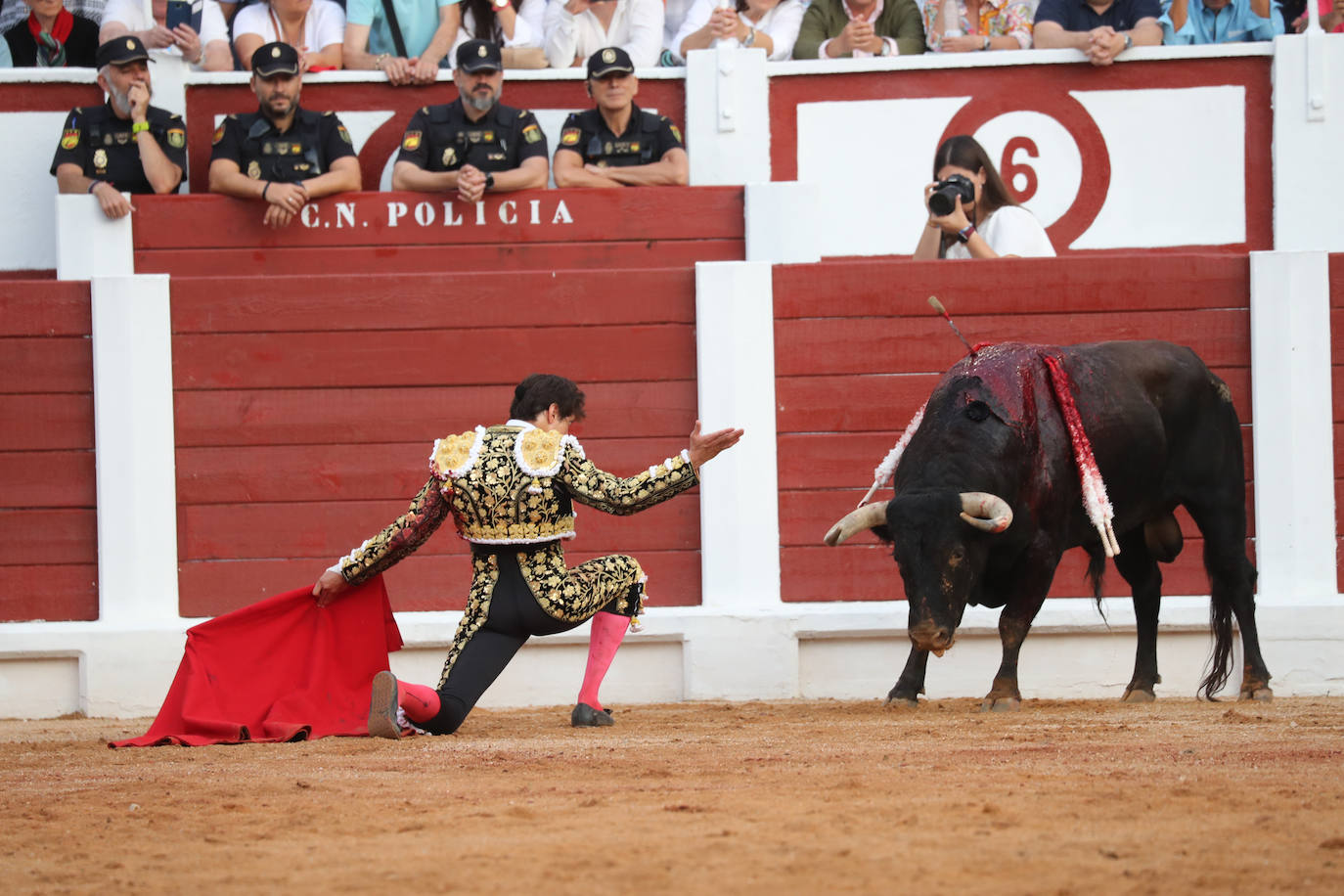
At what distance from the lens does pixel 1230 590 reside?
21.0 feet

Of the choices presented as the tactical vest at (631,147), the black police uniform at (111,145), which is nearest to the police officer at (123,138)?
the black police uniform at (111,145)

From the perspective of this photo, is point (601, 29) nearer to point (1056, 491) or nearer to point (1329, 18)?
point (1329, 18)

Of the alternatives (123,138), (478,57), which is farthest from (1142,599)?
(123,138)

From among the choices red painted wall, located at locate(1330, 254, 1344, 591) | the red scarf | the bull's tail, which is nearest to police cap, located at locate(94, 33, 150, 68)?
the red scarf

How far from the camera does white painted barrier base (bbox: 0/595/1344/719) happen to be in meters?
6.99

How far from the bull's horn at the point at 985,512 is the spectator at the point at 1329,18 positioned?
13.5 ft

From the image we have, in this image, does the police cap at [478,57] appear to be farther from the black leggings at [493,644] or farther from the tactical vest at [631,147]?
the black leggings at [493,644]

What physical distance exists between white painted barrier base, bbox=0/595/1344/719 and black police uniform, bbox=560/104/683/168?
2.11 metres

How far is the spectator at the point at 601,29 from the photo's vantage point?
28.0ft

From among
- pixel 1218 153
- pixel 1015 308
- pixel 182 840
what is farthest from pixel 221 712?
pixel 1218 153

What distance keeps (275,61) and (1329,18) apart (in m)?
5.25

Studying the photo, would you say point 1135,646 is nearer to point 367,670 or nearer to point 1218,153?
point 1218,153

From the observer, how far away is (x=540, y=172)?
25.0ft

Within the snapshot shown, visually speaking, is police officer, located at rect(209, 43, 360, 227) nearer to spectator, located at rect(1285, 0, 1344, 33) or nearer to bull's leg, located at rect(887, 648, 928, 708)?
bull's leg, located at rect(887, 648, 928, 708)
